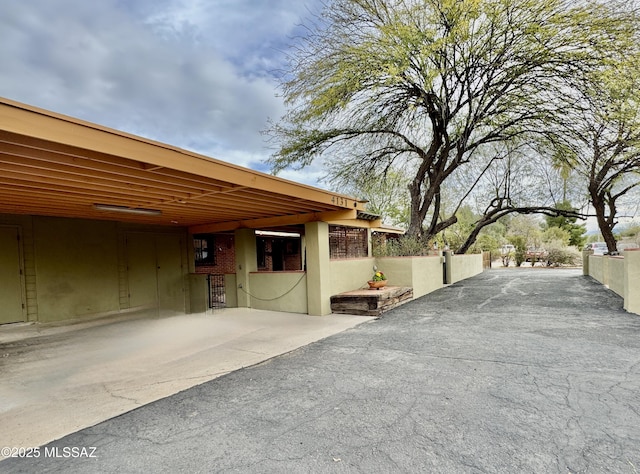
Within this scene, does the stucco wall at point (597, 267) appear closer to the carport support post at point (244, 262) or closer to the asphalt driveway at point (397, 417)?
the asphalt driveway at point (397, 417)

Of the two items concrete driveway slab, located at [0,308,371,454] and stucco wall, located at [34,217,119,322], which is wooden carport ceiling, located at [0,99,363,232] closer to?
stucco wall, located at [34,217,119,322]

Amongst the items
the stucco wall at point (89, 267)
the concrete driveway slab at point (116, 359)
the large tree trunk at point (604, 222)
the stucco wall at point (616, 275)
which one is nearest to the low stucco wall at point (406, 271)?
the concrete driveway slab at point (116, 359)

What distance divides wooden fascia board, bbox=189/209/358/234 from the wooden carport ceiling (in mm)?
24

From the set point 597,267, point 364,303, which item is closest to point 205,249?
point 364,303

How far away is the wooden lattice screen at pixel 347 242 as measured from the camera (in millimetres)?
8672

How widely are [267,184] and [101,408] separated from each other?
328cm

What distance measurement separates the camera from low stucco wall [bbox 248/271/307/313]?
316 inches

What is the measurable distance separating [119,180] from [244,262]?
5.01 m

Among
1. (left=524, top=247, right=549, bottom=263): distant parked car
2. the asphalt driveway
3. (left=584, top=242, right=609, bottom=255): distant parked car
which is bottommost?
(left=524, top=247, right=549, bottom=263): distant parked car

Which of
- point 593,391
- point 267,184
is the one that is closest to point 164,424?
point 267,184

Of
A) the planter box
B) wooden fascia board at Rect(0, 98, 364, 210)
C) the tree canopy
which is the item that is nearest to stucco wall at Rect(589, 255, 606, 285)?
the tree canopy

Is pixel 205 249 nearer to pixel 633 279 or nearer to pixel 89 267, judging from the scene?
pixel 89 267

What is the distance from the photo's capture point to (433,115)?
1200 centimetres

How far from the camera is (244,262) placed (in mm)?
9008
